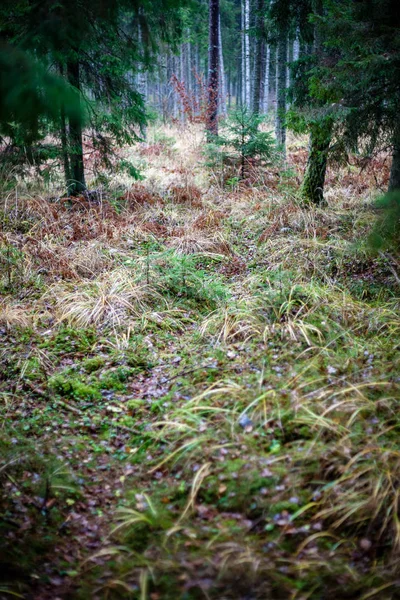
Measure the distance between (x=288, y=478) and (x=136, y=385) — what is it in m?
1.80

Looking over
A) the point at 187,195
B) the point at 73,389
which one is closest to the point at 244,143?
the point at 187,195

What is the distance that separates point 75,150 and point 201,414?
564 centimetres

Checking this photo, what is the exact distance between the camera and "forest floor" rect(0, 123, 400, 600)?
218cm

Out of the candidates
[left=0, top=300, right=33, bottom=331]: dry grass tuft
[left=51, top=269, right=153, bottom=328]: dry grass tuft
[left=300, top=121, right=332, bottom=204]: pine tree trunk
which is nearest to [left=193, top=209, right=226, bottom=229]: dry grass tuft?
[left=300, top=121, right=332, bottom=204]: pine tree trunk

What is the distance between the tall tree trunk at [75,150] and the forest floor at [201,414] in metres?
1.56

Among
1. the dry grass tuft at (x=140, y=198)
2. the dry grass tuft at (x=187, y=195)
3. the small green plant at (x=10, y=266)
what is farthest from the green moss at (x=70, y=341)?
the dry grass tuft at (x=187, y=195)

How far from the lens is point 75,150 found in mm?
7086

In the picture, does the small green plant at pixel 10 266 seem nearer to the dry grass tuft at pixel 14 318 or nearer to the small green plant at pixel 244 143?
the dry grass tuft at pixel 14 318

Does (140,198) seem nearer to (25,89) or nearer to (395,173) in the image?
(395,173)

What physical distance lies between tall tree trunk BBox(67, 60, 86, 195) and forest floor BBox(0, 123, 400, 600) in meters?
1.56

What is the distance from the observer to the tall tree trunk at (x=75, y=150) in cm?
697

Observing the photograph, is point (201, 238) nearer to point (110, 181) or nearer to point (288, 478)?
point (110, 181)

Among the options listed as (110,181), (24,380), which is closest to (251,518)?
(24,380)

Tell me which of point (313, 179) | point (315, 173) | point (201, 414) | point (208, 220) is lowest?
point (201, 414)
